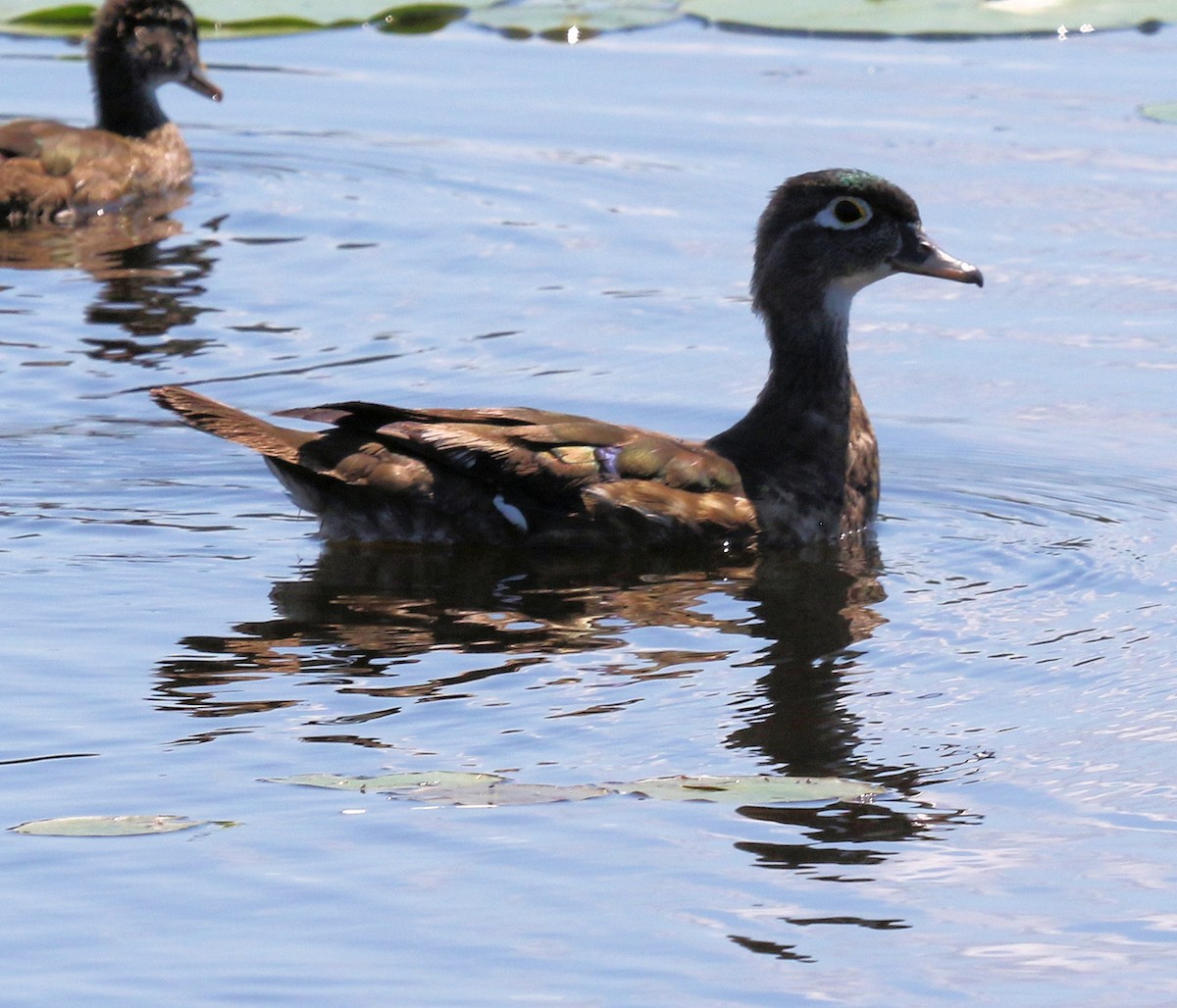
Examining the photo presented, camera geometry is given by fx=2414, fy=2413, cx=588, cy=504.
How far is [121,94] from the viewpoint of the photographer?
654 inches

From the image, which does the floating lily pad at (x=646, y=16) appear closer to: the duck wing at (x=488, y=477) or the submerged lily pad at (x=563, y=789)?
the duck wing at (x=488, y=477)

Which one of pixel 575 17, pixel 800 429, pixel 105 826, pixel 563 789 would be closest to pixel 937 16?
pixel 575 17

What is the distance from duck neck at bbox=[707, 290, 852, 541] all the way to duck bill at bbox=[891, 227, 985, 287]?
0.96 ft

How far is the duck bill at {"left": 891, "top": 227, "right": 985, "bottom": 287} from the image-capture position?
988 cm

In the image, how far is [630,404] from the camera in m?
11.0

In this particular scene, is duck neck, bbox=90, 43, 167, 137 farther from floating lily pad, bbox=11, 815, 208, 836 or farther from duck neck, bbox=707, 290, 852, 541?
floating lily pad, bbox=11, 815, 208, 836

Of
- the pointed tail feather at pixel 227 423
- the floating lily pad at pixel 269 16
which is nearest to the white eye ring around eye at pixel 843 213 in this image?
the pointed tail feather at pixel 227 423

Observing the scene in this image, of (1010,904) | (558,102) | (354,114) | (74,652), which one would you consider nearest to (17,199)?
(354,114)

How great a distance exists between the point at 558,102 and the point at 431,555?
8.37m

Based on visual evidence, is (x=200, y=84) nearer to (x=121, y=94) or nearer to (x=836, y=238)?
(x=121, y=94)

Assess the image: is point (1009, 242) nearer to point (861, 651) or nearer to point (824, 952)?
point (861, 651)

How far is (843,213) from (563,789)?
→ 4034 mm

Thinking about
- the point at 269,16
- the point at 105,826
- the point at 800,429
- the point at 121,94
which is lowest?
the point at 105,826

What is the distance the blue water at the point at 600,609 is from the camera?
573 centimetres
